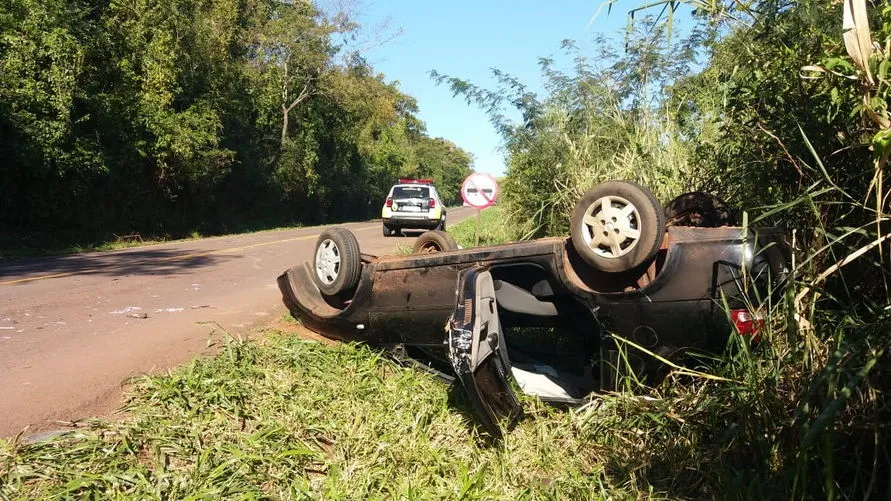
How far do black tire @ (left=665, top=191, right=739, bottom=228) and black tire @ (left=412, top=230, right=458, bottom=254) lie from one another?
1.87 m

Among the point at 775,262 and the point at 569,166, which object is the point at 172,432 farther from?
the point at 569,166

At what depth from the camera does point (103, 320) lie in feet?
20.3

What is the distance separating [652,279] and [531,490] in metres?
1.35

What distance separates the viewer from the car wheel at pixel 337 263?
4.70m

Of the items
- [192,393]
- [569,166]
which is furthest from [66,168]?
[192,393]

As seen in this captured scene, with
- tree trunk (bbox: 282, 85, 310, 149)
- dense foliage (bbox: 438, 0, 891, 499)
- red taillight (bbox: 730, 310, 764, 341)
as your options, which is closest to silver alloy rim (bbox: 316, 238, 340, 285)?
dense foliage (bbox: 438, 0, 891, 499)

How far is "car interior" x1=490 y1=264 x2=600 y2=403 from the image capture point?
160 inches

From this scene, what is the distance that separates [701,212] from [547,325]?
1428 millimetres

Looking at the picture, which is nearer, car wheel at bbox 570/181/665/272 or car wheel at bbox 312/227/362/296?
car wheel at bbox 570/181/665/272

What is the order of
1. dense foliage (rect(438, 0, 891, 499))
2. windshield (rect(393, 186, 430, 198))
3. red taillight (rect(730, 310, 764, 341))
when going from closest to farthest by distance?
dense foliage (rect(438, 0, 891, 499)) → red taillight (rect(730, 310, 764, 341)) → windshield (rect(393, 186, 430, 198))

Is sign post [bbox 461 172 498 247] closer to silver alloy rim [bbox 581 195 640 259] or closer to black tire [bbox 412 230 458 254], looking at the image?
black tire [bbox 412 230 458 254]

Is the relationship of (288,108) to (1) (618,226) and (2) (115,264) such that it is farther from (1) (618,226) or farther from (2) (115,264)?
(1) (618,226)

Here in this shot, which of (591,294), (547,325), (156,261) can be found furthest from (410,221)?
(591,294)

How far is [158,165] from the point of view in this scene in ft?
62.4
